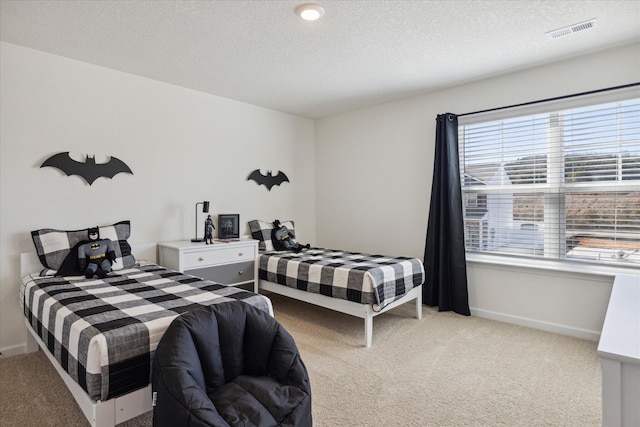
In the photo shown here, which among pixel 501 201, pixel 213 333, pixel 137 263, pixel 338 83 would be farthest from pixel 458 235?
pixel 137 263

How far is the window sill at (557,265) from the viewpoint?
282cm

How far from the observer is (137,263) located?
3092mm

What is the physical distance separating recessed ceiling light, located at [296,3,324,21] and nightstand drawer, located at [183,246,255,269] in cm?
212

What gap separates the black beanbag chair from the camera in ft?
4.37

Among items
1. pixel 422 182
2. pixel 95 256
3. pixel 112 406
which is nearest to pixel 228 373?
pixel 112 406

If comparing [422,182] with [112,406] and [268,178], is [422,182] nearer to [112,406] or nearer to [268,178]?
[268,178]

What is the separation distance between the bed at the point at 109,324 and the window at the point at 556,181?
2.55m

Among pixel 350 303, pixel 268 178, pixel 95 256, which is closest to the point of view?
pixel 95 256

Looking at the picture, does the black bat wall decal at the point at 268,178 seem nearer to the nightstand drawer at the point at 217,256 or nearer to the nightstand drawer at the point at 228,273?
the nightstand drawer at the point at 217,256

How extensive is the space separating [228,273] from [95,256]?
3.83 feet

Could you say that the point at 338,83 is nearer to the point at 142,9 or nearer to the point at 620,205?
the point at 142,9

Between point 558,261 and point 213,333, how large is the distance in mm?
3009

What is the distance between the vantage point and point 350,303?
290 cm

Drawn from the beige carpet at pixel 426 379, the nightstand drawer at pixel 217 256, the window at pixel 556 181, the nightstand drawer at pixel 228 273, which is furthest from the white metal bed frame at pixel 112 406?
the window at pixel 556 181
